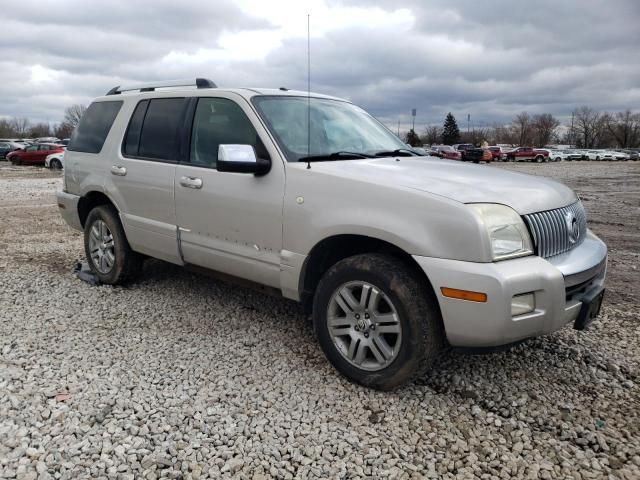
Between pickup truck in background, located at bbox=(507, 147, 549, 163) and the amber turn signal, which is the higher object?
pickup truck in background, located at bbox=(507, 147, 549, 163)

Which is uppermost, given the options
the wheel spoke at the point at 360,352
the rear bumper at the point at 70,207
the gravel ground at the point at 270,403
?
the rear bumper at the point at 70,207

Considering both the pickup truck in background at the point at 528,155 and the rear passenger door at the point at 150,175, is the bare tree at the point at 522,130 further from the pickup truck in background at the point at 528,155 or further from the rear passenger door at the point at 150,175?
the rear passenger door at the point at 150,175

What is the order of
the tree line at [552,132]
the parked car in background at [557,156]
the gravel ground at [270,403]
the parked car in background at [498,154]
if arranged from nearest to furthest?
the gravel ground at [270,403], the parked car in background at [498,154], the parked car in background at [557,156], the tree line at [552,132]

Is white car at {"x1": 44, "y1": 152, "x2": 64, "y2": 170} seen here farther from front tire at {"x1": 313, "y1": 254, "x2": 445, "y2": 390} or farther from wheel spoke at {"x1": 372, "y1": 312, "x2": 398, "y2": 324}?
wheel spoke at {"x1": 372, "y1": 312, "x2": 398, "y2": 324}

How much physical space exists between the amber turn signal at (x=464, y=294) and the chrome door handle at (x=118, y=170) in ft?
10.5

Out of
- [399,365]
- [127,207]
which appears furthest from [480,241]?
[127,207]

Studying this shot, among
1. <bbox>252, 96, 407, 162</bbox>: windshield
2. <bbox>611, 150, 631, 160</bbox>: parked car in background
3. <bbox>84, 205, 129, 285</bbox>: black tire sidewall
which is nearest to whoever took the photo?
<bbox>252, 96, 407, 162</bbox>: windshield

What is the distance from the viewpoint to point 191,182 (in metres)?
4.02

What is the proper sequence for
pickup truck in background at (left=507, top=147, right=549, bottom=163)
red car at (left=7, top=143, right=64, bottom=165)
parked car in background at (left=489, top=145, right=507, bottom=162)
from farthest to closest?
1. pickup truck in background at (left=507, top=147, right=549, bottom=163)
2. parked car in background at (left=489, top=145, right=507, bottom=162)
3. red car at (left=7, top=143, right=64, bottom=165)

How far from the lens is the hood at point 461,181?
292cm

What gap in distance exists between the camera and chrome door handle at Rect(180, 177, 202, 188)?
3962mm

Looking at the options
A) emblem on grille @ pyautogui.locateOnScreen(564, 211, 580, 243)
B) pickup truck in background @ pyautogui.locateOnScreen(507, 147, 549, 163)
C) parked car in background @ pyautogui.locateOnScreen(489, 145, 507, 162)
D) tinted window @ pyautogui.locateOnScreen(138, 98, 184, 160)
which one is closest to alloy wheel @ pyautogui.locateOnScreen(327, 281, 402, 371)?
emblem on grille @ pyautogui.locateOnScreen(564, 211, 580, 243)

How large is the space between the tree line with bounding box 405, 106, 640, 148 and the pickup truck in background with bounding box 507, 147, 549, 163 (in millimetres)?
27257

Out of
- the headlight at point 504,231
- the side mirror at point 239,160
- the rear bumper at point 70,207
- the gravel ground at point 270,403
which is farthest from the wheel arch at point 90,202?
the headlight at point 504,231
